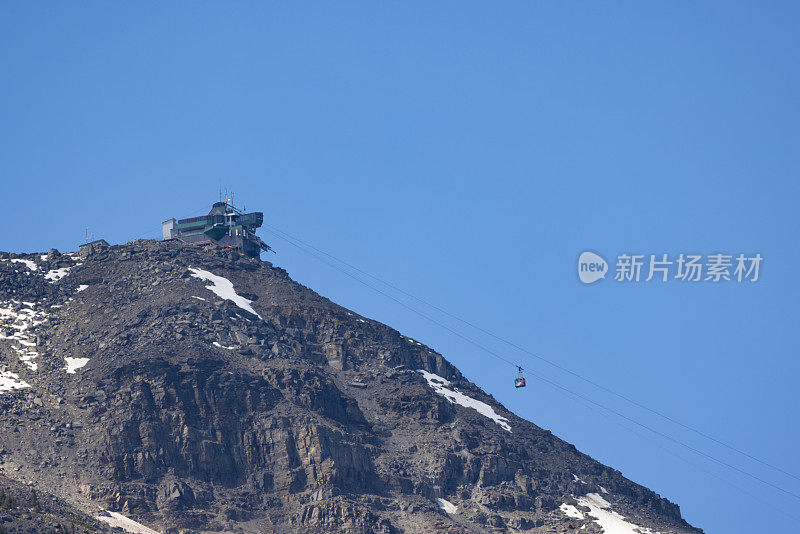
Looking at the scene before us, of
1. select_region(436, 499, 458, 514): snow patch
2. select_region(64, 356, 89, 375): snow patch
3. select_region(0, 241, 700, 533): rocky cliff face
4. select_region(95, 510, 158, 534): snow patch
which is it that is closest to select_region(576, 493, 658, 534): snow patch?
select_region(0, 241, 700, 533): rocky cliff face

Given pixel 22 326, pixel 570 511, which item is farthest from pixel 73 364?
pixel 570 511

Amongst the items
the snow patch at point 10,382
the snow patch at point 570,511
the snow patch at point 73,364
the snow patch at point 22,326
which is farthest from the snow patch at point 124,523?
the snow patch at point 570,511

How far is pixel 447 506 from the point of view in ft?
560

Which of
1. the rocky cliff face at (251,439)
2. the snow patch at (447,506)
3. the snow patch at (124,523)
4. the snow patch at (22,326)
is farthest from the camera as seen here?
the snow patch at (22,326)

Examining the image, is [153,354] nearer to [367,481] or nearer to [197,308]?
[197,308]

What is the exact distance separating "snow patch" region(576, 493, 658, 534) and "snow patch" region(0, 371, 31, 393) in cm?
6426

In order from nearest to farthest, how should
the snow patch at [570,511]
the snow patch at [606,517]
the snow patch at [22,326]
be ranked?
the snow patch at [606,517], the snow patch at [570,511], the snow patch at [22,326]

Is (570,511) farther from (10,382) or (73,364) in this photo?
(10,382)

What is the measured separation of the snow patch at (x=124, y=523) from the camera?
148375 mm

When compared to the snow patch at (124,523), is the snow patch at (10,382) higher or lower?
higher

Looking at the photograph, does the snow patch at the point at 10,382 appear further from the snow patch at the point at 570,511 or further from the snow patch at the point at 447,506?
the snow patch at the point at 570,511

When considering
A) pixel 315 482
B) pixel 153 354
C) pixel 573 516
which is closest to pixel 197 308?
pixel 153 354

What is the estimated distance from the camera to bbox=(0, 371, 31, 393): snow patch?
17438 cm

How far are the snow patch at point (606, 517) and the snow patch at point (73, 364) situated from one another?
196 feet
